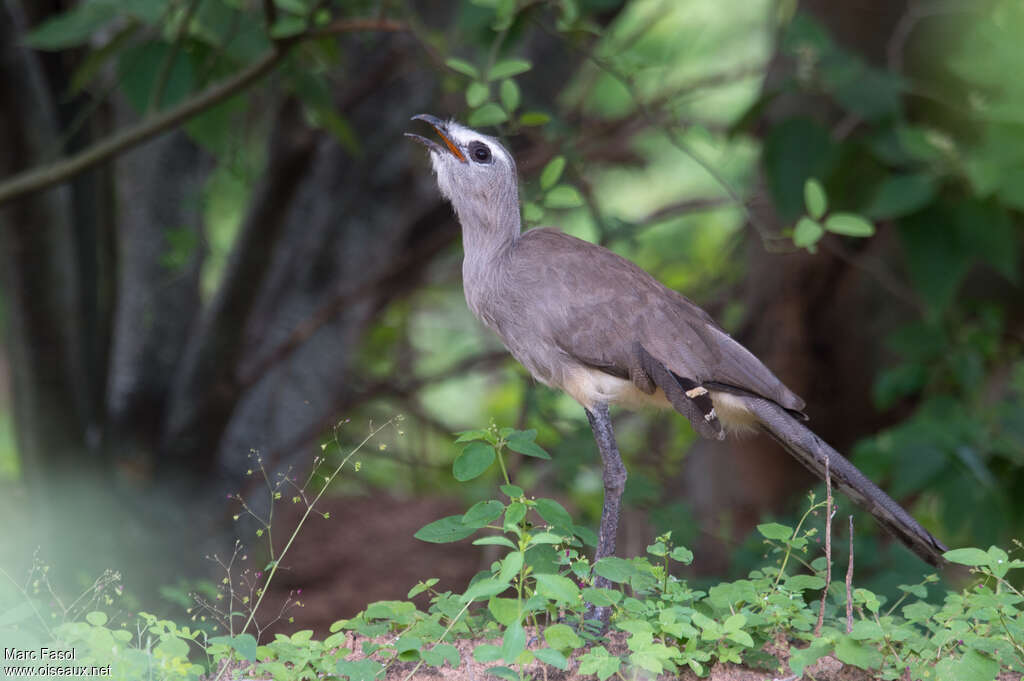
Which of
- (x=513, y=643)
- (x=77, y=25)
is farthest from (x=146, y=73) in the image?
(x=513, y=643)

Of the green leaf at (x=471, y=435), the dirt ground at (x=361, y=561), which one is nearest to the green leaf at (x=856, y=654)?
the green leaf at (x=471, y=435)

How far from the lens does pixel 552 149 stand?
5.19 m

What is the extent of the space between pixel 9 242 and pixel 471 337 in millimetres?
5133

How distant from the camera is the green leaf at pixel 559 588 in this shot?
2408 mm

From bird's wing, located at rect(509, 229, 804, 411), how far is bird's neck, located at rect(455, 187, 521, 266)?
194 mm

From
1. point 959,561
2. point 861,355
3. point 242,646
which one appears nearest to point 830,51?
point 861,355

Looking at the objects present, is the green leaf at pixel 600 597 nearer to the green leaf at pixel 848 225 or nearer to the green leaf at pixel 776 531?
the green leaf at pixel 776 531

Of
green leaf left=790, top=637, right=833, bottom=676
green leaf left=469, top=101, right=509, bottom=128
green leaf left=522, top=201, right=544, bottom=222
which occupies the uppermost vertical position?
green leaf left=469, top=101, right=509, bottom=128

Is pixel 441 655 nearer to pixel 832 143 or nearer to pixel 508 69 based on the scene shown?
pixel 508 69

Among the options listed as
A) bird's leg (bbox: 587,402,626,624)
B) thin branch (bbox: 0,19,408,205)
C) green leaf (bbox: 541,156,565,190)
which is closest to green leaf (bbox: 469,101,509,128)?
green leaf (bbox: 541,156,565,190)

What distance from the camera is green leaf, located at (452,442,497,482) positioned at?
110 inches

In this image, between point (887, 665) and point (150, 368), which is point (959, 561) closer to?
point (887, 665)

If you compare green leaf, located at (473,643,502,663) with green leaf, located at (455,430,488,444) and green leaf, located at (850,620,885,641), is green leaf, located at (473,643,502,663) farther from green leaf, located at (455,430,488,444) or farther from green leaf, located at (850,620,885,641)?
green leaf, located at (850,620,885,641)

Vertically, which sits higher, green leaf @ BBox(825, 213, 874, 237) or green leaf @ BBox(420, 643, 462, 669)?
green leaf @ BBox(825, 213, 874, 237)
